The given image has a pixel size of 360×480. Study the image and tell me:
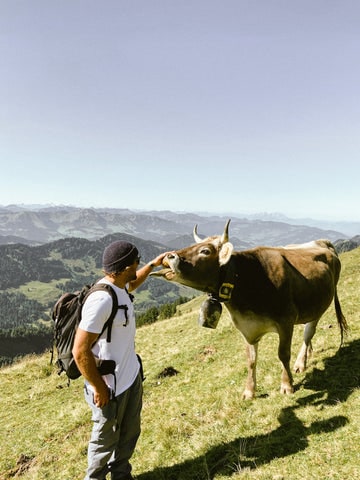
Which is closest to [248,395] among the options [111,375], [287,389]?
[287,389]

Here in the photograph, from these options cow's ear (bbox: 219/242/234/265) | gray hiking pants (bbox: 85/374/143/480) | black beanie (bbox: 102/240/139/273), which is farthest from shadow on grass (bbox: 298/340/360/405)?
black beanie (bbox: 102/240/139/273)

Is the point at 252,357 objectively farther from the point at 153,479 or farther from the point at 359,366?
the point at 153,479

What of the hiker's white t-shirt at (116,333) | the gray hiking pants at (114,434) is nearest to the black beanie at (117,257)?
the hiker's white t-shirt at (116,333)

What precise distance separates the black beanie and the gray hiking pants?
1.87m

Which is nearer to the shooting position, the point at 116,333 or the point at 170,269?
the point at 116,333

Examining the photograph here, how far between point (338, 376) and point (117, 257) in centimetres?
617

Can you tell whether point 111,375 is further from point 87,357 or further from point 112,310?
point 112,310

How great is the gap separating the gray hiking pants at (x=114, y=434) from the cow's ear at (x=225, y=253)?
8.33ft

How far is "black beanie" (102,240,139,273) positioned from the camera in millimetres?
4906

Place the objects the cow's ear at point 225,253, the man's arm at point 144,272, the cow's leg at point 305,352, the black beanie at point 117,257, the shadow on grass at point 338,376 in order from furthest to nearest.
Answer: the cow's leg at point 305,352, the shadow on grass at point 338,376, the man's arm at point 144,272, the cow's ear at point 225,253, the black beanie at point 117,257

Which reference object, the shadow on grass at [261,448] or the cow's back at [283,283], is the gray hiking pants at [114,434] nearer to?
the shadow on grass at [261,448]

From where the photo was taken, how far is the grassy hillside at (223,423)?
5195 mm

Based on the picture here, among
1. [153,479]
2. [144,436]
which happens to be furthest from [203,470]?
[144,436]

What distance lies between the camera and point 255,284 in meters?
6.89
